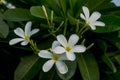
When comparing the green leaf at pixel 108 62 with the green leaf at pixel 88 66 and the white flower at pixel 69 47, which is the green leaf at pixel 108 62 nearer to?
the green leaf at pixel 88 66

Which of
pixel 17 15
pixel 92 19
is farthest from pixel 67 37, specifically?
pixel 17 15

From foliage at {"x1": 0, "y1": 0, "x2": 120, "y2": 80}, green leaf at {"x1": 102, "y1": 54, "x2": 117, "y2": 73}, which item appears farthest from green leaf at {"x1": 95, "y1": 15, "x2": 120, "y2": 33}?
green leaf at {"x1": 102, "y1": 54, "x2": 117, "y2": 73}

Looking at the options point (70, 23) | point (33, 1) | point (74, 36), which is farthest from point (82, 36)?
point (33, 1)

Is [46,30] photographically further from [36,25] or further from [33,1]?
[33,1]

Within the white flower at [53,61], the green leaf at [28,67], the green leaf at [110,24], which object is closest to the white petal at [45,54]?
the white flower at [53,61]

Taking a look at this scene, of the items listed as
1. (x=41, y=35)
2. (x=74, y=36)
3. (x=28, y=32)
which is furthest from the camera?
(x=41, y=35)

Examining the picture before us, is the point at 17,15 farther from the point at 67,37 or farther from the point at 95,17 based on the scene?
the point at 95,17

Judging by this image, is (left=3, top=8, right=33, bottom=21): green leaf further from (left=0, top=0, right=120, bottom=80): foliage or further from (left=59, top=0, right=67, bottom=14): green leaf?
(left=59, top=0, right=67, bottom=14): green leaf
